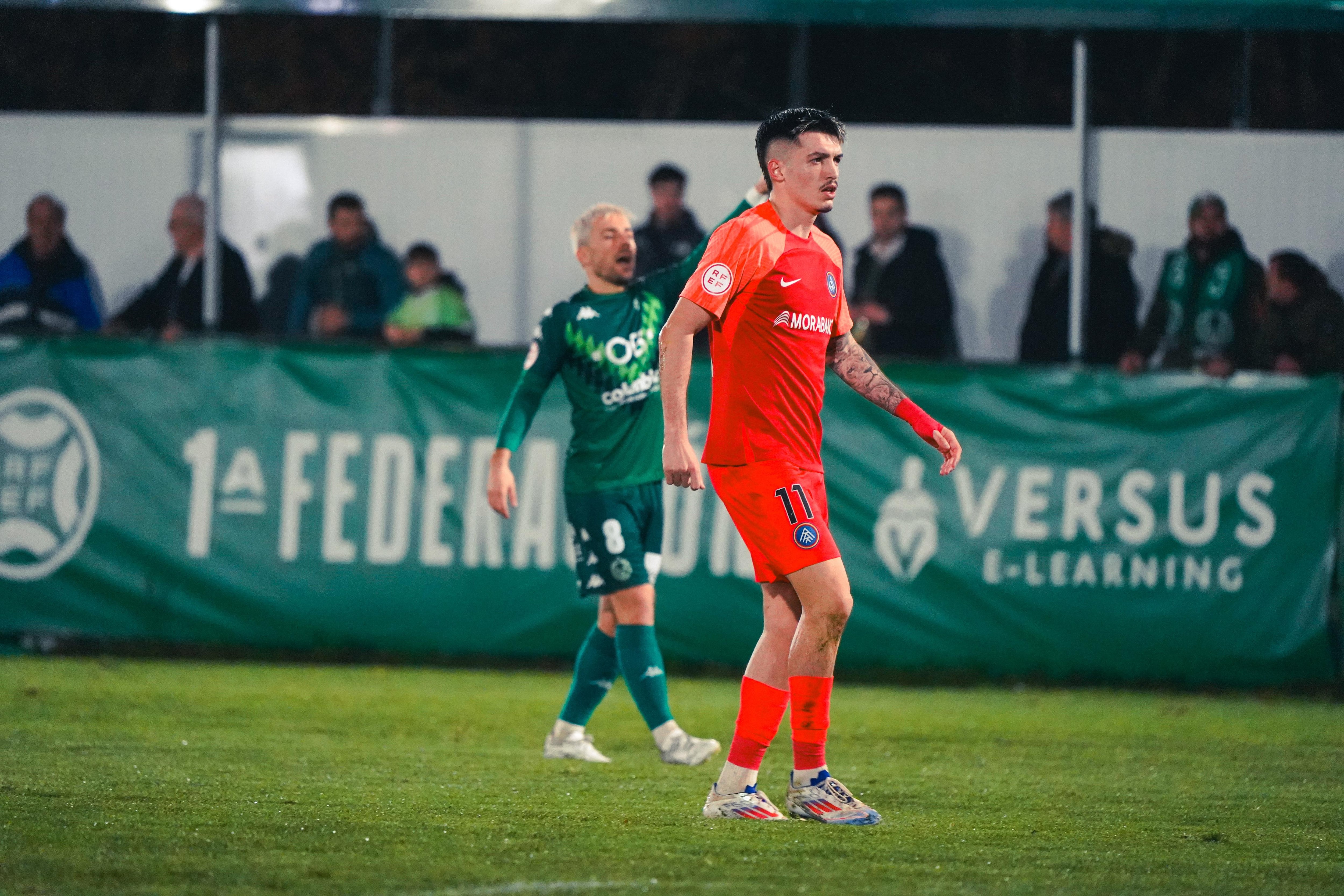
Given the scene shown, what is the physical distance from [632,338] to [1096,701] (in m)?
4.37

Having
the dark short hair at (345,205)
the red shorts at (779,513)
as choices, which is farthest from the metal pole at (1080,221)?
the red shorts at (779,513)

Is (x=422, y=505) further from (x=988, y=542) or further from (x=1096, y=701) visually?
(x=1096, y=701)

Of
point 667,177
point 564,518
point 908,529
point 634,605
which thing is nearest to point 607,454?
point 634,605

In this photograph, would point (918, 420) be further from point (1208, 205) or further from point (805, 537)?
point (1208, 205)

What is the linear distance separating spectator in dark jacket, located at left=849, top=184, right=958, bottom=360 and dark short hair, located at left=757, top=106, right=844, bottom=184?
6622 millimetres

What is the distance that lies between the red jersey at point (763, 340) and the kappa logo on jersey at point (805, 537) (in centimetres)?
23

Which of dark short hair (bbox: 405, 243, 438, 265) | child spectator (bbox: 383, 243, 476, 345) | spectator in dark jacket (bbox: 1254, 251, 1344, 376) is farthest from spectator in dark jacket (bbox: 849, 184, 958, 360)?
dark short hair (bbox: 405, 243, 438, 265)

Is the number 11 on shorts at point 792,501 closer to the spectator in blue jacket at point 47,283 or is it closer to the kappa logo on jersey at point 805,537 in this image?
the kappa logo on jersey at point 805,537

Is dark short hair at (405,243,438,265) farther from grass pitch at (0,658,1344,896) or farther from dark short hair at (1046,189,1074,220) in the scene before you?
dark short hair at (1046,189,1074,220)

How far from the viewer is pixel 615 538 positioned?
7.79 metres

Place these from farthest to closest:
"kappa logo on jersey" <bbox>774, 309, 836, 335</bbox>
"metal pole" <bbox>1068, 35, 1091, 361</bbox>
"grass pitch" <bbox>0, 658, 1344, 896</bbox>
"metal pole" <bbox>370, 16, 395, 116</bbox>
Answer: "metal pole" <bbox>370, 16, 395, 116</bbox>, "metal pole" <bbox>1068, 35, 1091, 361</bbox>, "kappa logo on jersey" <bbox>774, 309, 836, 335</bbox>, "grass pitch" <bbox>0, 658, 1344, 896</bbox>

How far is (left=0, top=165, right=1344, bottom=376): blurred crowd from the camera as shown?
41.8 feet

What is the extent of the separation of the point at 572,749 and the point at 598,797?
3.96 ft

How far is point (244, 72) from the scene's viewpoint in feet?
79.3
